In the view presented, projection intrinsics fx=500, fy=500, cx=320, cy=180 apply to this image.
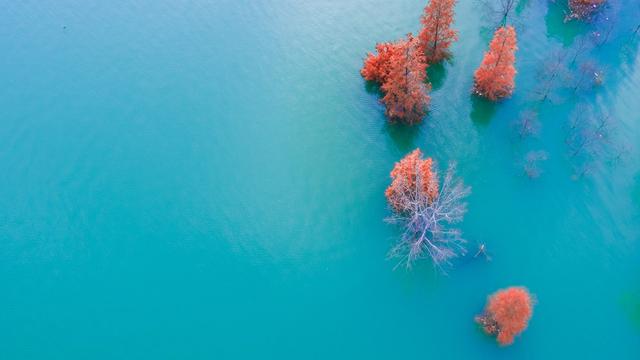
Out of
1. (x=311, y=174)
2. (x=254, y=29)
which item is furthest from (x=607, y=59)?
(x=254, y=29)

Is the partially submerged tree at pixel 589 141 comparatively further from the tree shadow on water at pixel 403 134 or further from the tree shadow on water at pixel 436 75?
the tree shadow on water at pixel 403 134

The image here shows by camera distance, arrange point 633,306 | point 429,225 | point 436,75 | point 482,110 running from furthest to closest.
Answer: point 436,75 < point 482,110 < point 429,225 < point 633,306

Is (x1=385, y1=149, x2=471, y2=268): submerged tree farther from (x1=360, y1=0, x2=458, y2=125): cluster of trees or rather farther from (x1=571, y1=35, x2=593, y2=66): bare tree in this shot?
(x1=571, y1=35, x2=593, y2=66): bare tree

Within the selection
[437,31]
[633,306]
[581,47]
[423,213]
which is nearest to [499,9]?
[581,47]

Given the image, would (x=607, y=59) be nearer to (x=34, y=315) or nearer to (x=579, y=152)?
(x=579, y=152)

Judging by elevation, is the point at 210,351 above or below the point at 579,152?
below

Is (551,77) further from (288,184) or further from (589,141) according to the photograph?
(288,184)

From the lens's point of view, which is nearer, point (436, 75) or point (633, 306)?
point (633, 306)
